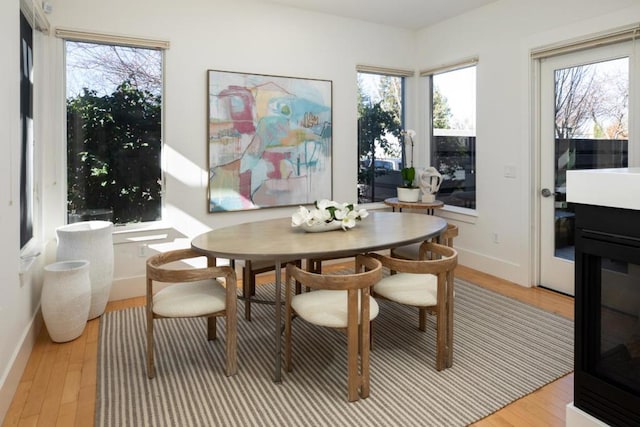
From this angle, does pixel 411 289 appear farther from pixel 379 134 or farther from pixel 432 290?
pixel 379 134

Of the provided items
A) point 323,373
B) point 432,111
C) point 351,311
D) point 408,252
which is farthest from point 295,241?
point 432,111

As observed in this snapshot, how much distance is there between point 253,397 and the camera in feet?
7.03

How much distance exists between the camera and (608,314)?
1627 millimetres

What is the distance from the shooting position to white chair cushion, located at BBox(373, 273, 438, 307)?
2.36 m

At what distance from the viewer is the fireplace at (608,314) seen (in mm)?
1531

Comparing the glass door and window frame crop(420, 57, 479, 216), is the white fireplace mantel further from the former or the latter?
window frame crop(420, 57, 479, 216)

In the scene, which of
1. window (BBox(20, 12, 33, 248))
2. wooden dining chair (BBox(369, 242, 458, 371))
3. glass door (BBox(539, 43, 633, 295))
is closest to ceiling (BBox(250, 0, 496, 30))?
glass door (BBox(539, 43, 633, 295))

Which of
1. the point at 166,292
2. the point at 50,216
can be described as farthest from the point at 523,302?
the point at 50,216

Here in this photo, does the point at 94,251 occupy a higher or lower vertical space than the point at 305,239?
lower

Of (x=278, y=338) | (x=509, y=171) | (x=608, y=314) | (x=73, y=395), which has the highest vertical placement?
(x=509, y=171)

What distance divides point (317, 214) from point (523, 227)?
7.38ft

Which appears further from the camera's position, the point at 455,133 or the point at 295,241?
the point at 455,133

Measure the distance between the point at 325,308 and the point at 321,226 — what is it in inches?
28.3

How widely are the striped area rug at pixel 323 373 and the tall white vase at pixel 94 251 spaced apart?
192 mm
